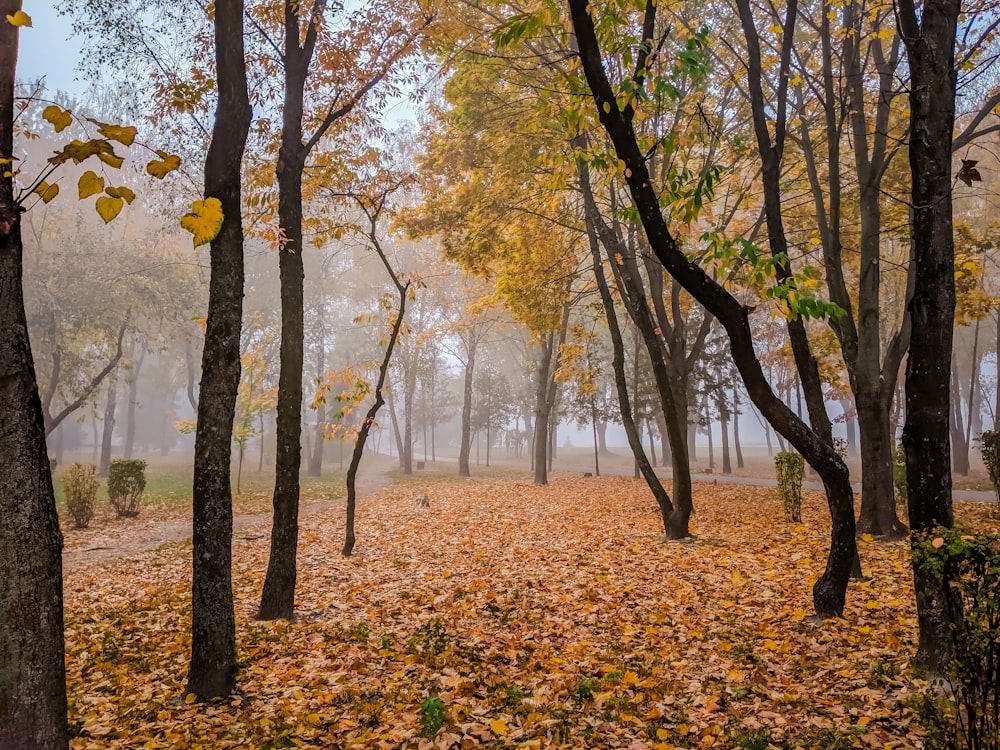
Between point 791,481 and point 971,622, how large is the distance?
803 centimetres

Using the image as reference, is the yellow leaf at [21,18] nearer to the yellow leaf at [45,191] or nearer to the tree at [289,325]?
the yellow leaf at [45,191]

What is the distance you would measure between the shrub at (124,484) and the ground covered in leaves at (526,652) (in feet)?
18.9

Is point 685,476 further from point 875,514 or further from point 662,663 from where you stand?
point 662,663

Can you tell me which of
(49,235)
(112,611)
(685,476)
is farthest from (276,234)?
(49,235)

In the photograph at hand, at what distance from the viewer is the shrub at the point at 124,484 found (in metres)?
13.9

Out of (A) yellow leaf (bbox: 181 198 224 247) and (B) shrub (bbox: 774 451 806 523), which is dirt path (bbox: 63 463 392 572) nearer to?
(A) yellow leaf (bbox: 181 198 224 247)

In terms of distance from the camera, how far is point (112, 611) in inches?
252

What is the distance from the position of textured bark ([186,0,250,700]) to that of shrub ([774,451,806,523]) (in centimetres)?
922

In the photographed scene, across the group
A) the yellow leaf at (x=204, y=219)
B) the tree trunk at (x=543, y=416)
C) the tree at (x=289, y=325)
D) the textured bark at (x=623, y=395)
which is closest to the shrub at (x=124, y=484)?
the tree at (x=289, y=325)

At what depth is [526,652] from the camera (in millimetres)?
4930

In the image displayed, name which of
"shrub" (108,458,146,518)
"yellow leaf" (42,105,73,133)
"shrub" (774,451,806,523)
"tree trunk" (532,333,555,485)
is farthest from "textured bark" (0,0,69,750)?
"tree trunk" (532,333,555,485)

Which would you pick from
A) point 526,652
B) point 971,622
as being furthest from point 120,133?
point 526,652

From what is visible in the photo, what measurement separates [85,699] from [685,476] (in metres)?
8.22

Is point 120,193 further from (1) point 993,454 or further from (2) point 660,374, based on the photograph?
(1) point 993,454
